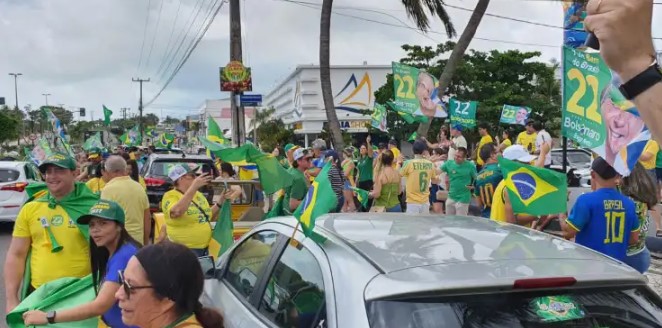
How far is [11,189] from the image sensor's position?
12.6 meters

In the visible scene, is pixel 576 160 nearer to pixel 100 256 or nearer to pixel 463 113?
pixel 463 113

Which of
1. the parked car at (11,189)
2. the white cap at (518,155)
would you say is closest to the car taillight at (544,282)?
the white cap at (518,155)

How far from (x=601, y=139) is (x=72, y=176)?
412 cm

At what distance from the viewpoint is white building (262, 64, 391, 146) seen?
66125 millimetres

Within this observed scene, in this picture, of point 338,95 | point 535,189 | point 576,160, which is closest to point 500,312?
point 535,189

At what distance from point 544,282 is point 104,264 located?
264 centimetres

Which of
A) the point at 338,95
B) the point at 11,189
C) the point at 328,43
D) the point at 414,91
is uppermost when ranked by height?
the point at 338,95

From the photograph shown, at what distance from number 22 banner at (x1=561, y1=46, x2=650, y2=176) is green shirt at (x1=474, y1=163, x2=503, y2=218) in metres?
1.80

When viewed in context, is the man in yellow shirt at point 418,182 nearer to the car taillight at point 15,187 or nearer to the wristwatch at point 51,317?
the wristwatch at point 51,317

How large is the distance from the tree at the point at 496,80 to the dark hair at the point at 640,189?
89.7ft

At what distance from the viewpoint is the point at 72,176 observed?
14.3 feet

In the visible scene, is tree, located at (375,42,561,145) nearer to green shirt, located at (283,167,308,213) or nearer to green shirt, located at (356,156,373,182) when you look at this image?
green shirt, located at (356,156,373,182)

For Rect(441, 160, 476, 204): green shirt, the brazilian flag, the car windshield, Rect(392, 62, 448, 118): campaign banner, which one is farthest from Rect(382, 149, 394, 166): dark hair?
the car windshield

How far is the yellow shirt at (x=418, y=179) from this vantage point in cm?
930
